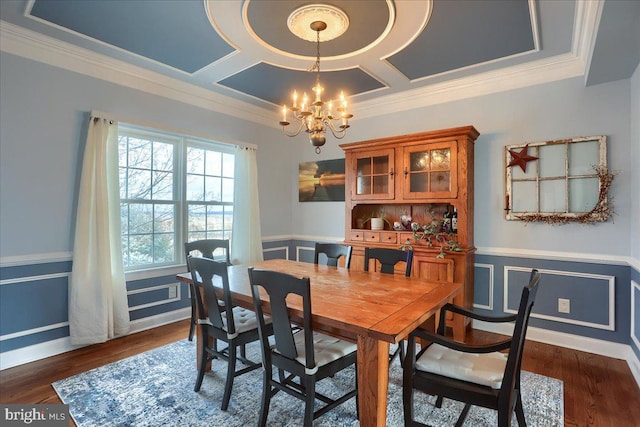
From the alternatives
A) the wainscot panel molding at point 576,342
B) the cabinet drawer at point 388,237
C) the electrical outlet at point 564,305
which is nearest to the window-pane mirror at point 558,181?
the electrical outlet at point 564,305

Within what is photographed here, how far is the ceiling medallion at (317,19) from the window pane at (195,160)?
80.5 inches

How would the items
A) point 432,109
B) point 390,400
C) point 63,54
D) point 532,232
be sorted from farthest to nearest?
point 432,109
point 532,232
point 63,54
point 390,400

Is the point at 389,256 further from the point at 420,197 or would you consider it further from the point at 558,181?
the point at 558,181

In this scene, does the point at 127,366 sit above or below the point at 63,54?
below

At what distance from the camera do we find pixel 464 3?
2189 mm

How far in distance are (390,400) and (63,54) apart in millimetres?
3861

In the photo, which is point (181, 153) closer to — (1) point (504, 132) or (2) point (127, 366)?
(2) point (127, 366)

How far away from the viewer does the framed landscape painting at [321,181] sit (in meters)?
4.56

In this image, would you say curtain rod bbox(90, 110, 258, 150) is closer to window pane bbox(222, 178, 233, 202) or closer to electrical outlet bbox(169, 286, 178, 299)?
window pane bbox(222, 178, 233, 202)

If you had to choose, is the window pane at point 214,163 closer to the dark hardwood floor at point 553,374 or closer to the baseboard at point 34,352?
the dark hardwood floor at point 553,374

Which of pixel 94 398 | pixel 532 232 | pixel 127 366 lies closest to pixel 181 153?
pixel 127 366

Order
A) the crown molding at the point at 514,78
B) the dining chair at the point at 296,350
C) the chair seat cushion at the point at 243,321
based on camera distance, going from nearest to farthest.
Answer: the dining chair at the point at 296,350
the chair seat cushion at the point at 243,321
the crown molding at the point at 514,78

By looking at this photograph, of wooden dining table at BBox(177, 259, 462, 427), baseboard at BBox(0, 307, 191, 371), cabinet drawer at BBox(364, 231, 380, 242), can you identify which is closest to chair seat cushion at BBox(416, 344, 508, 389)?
wooden dining table at BBox(177, 259, 462, 427)

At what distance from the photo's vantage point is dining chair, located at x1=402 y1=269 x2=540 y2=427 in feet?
4.62
